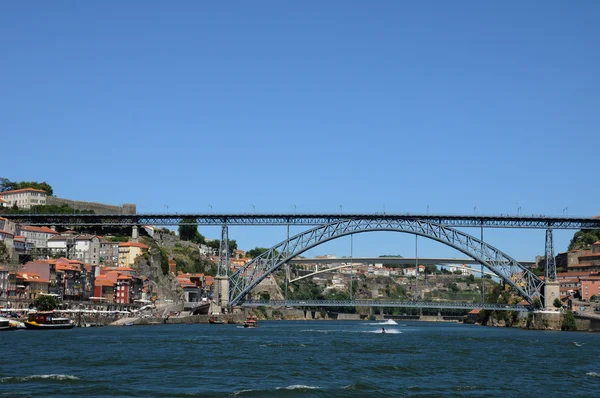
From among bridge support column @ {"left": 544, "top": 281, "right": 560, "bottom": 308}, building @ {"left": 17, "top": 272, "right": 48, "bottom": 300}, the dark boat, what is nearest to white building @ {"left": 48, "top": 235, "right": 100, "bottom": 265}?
the dark boat

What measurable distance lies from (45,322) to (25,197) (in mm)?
62791

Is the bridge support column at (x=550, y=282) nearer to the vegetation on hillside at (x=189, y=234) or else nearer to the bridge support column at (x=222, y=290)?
the bridge support column at (x=222, y=290)

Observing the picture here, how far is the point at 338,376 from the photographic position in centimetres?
3728

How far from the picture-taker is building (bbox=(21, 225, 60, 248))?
113750mm

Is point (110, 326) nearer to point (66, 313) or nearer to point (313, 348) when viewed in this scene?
point (66, 313)

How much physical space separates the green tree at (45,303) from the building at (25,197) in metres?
49.0

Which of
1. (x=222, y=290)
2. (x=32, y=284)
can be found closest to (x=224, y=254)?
(x=222, y=290)

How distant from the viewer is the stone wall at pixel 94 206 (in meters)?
135

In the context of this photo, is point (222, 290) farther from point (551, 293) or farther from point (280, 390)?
point (280, 390)

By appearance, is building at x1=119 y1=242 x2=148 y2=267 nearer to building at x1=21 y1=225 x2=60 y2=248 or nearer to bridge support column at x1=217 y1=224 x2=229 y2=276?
building at x1=21 y1=225 x2=60 y2=248

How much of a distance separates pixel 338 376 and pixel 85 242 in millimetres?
85387

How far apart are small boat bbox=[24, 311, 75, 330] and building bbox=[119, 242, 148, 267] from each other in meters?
44.3

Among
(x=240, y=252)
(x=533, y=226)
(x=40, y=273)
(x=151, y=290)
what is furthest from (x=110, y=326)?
(x=240, y=252)

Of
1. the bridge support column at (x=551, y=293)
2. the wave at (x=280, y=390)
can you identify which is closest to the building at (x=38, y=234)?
the bridge support column at (x=551, y=293)
